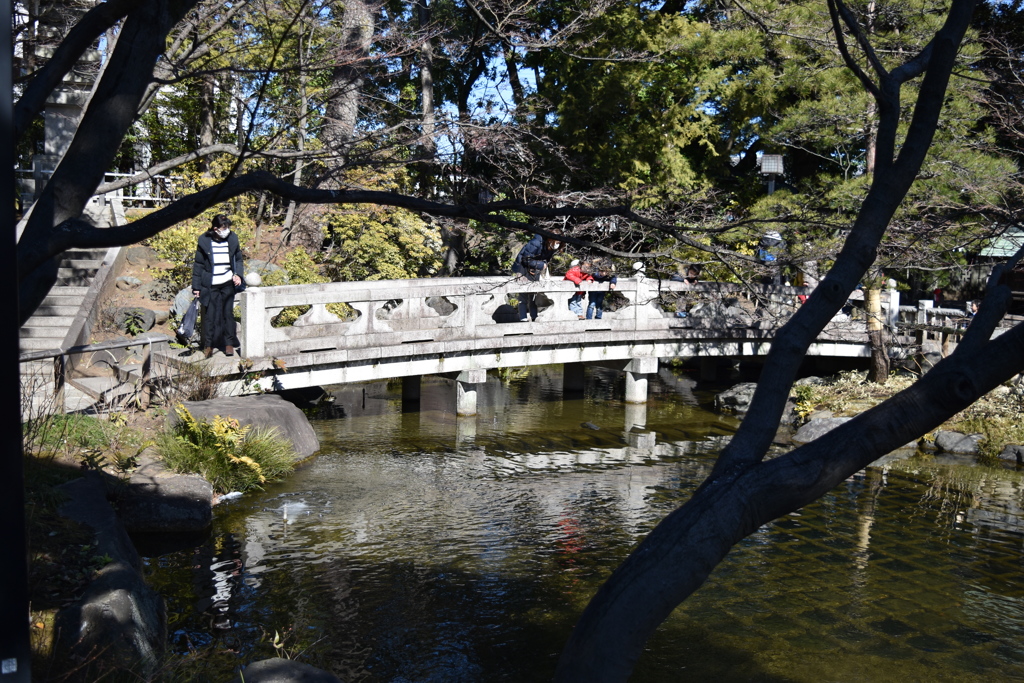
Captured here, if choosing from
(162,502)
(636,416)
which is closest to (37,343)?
(162,502)

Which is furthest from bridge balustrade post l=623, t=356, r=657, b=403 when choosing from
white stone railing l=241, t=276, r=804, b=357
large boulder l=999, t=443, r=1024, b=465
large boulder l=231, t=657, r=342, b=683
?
large boulder l=231, t=657, r=342, b=683

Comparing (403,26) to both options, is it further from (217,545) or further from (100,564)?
(100,564)

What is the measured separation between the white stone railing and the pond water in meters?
1.64

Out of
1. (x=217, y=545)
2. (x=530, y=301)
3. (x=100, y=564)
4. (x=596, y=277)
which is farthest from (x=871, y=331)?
(x=100, y=564)

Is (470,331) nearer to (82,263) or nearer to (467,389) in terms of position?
(467,389)

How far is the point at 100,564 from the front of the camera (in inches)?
235

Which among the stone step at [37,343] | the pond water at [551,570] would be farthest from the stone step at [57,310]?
the pond water at [551,570]

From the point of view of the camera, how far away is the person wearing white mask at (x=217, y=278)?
11.3 m

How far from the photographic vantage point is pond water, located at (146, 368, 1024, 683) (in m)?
6.84

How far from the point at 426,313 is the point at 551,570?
646 centimetres

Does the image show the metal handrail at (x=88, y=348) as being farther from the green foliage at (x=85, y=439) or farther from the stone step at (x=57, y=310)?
the stone step at (x=57, y=310)

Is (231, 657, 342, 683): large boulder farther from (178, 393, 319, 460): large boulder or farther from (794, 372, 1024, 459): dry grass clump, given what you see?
(794, 372, 1024, 459): dry grass clump

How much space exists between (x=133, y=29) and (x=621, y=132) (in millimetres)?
13664

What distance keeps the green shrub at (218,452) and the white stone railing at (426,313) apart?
189 cm
